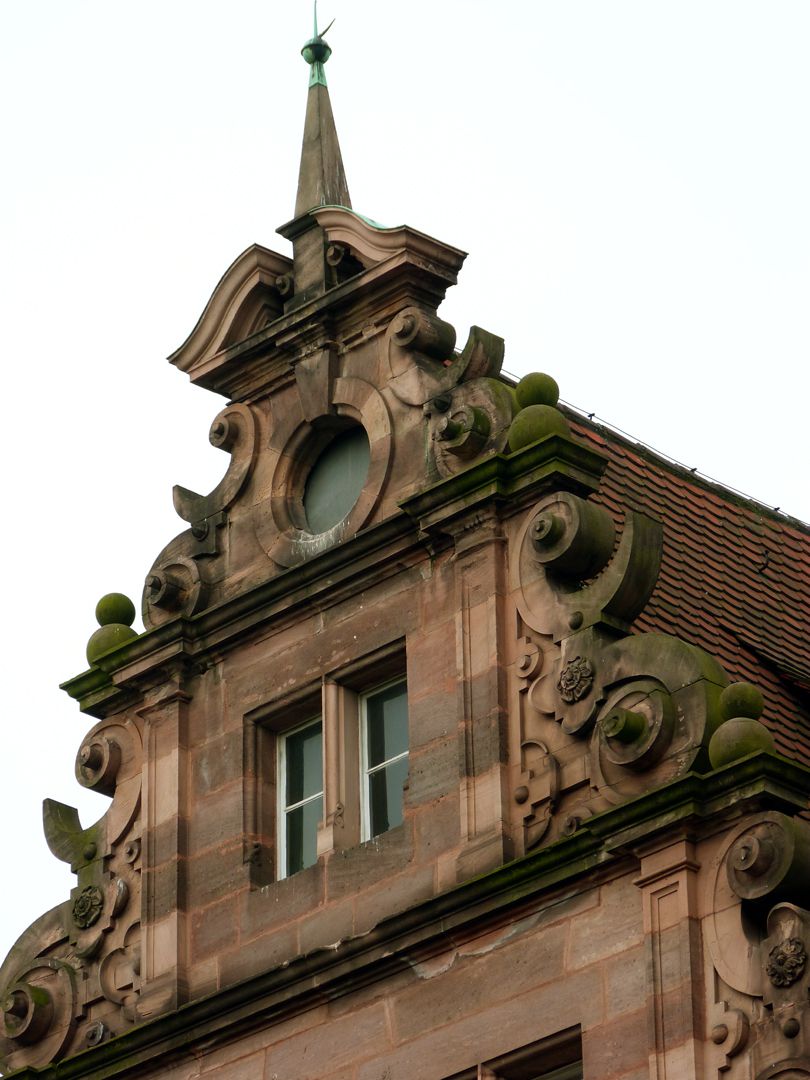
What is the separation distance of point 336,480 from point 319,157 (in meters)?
2.97

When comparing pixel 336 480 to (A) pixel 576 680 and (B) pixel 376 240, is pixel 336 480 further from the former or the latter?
(A) pixel 576 680

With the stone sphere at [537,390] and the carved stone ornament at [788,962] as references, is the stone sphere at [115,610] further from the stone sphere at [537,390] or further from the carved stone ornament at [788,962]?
the carved stone ornament at [788,962]

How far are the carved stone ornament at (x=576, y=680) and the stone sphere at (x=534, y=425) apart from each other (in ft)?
5.87

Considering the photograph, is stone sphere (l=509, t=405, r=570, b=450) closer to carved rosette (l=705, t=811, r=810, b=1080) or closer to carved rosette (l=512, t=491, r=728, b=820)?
carved rosette (l=512, t=491, r=728, b=820)

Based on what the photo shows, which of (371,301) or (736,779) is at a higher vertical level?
(371,301)

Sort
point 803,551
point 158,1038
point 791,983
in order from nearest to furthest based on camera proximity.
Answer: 1. point 791,983
2. point 158,1038
3. point 803,551

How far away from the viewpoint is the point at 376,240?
2783cm

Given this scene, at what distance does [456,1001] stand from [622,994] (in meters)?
1.48

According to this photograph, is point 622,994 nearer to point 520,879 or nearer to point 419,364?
point 520,879

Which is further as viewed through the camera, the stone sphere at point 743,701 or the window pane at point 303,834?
the window pane at point 303,834

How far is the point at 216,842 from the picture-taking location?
88.9 ft

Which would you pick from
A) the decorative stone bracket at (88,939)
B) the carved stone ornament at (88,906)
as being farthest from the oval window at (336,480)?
the carved stone ornament at (88,906)

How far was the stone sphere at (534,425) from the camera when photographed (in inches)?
1018

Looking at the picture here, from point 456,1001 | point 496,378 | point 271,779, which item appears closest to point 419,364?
point 496,378
